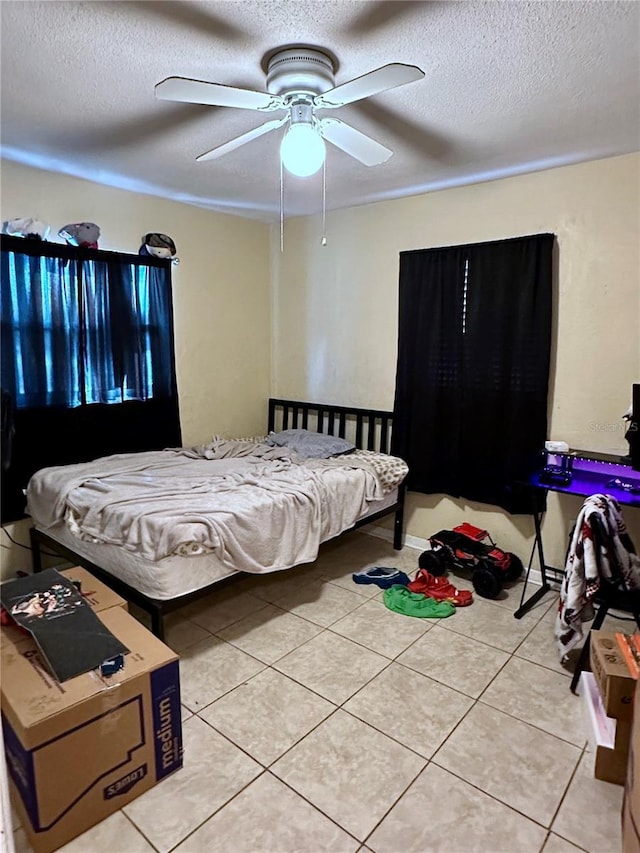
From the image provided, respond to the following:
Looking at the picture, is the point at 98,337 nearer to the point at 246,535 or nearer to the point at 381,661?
the point at 246,535

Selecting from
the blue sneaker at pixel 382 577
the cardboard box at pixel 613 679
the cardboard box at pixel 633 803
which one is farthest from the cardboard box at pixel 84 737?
the blue sneaker at pixel 382 577

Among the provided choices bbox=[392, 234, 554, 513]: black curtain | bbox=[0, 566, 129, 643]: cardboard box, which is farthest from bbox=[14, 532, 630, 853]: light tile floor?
bbox=[392, 234, 554, 513]: black curtain

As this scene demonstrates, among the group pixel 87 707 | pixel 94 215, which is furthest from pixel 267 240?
pixel 87 707

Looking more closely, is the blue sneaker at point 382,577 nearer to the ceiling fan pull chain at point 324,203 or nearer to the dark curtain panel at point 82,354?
the dark curtain panel at point 82,354

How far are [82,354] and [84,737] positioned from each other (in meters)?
2.27

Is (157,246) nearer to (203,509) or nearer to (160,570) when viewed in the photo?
(203,509)

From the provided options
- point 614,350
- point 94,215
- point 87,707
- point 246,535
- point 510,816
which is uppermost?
point 94,215

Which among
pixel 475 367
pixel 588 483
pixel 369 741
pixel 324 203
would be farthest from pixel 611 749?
pixel 324 203

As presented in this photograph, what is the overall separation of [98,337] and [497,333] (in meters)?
2.47

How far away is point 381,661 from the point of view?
8.00 ft

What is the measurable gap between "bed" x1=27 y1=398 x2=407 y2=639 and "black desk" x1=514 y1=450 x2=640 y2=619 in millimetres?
940

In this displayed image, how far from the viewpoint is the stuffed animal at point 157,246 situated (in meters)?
3.45

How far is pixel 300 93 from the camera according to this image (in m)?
1.88

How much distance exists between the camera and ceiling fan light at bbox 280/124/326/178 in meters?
1.91
